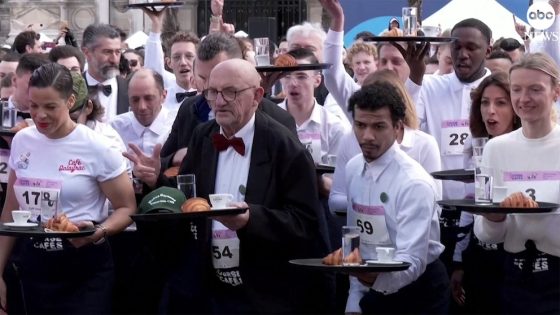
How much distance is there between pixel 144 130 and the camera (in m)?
8.77

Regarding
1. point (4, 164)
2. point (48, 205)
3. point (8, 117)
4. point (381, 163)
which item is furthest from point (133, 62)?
point (381, 163)

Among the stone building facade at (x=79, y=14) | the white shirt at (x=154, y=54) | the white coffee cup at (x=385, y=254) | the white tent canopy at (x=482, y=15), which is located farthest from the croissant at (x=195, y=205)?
the stone building facade at (x=79, y=14)

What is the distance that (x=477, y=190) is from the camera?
626cm

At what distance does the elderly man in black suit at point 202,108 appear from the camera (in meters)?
7.32

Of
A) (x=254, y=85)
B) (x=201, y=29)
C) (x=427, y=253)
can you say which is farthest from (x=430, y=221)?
(x=201, y=29)

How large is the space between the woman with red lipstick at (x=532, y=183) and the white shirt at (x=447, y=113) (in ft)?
5.42

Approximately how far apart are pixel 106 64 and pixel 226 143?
4.38 meters

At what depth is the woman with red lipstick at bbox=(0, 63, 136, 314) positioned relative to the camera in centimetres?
693

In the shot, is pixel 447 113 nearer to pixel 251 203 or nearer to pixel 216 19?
pixel 251 203

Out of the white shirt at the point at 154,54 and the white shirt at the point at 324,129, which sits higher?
the white shirt at the point at 154,54

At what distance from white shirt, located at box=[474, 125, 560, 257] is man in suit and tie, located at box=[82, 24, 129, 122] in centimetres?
450

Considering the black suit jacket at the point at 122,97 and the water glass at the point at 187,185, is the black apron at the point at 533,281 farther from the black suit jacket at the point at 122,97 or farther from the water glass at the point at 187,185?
the black suit jacket at the point at 122,97

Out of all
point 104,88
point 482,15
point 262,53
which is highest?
point 482,15

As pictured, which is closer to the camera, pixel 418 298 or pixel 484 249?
pixel 418 298
